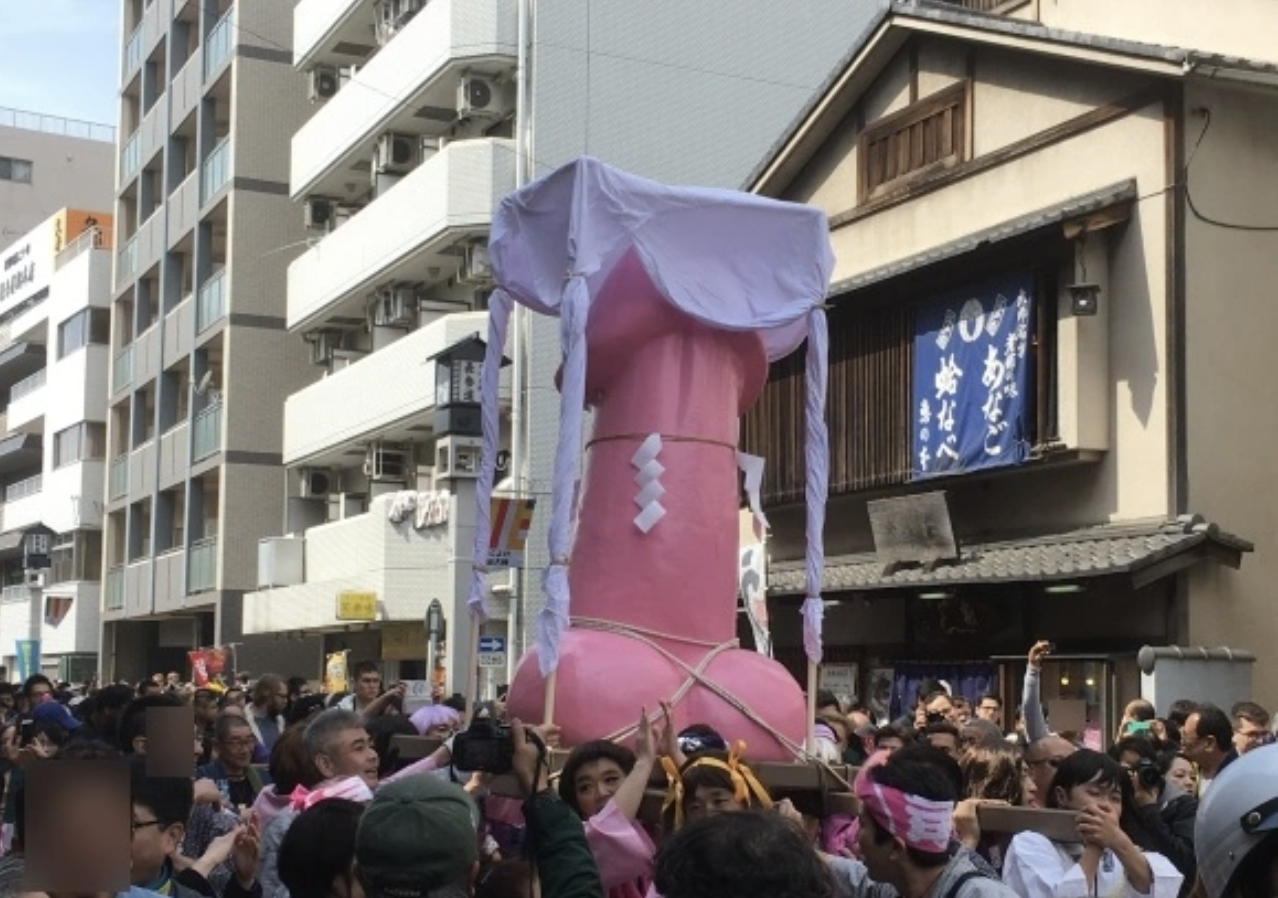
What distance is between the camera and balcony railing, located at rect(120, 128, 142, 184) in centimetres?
4219

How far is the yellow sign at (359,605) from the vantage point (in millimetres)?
26438

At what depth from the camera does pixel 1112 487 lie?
15531 mm

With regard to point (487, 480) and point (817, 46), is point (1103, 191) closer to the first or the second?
point (487, 480)

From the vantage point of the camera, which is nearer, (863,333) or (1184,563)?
(1184,563)

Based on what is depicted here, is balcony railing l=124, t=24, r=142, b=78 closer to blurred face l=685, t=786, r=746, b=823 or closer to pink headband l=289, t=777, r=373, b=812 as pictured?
pink headband l=289, t=777, r=373, b=812

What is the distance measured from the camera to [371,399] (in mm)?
27344

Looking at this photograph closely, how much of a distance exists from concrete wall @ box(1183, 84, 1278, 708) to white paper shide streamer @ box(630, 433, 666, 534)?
830 centimetres

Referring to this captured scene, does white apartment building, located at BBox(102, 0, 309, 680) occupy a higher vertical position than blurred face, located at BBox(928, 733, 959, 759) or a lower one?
higher

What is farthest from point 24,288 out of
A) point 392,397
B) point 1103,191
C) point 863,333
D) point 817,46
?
point 1103,191

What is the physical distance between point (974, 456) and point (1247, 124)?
3629 mm

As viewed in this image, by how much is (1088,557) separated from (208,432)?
23420 millimetres

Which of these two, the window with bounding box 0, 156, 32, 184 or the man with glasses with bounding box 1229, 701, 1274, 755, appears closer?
the man with glasses with bounding box 1229, 701, 1274, 755

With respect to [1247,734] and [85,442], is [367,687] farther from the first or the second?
[85,442]

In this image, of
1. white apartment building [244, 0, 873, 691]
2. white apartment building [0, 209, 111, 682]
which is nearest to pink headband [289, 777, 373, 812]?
white apartment building [244, 0, 873, 691]
